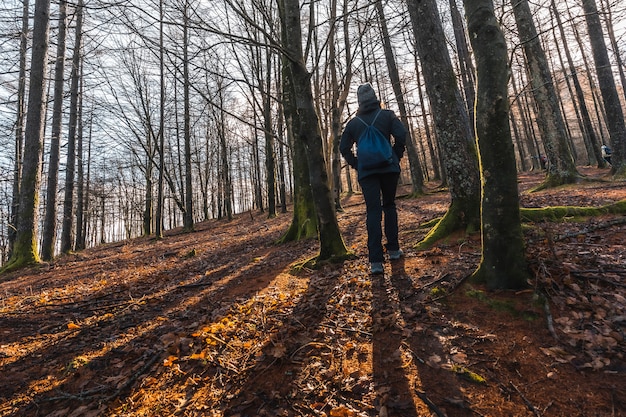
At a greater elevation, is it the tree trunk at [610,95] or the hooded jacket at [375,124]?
the tree trunk at [610,95]

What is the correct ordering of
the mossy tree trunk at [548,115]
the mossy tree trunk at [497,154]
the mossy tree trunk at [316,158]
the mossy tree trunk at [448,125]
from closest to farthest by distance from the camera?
the mossy tree trunk at [497,154] → the mossy tree trunk at [448,125] → the mossy tree trunk at [316,158] → the mossy tree trunk at [548,115]

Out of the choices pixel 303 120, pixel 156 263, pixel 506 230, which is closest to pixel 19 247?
pixel 156 263

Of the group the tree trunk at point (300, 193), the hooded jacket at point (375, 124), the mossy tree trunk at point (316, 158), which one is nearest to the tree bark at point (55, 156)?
the tree trunk at point (300, 193)

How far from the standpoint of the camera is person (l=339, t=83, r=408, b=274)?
3.73m

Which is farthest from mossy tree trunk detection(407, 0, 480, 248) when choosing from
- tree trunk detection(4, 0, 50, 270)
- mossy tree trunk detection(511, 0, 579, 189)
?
tree trunk detection(4, 0, 50, 270)

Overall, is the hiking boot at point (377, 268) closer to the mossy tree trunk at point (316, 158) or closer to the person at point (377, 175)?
the person at point (377, 175)

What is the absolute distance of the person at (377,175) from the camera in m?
3.73

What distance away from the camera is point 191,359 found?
2408 millimetres

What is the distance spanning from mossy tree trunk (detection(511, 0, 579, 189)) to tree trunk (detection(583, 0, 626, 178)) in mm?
1764

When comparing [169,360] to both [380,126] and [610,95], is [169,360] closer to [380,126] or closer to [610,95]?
[380,126]

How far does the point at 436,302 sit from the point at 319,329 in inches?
45.0

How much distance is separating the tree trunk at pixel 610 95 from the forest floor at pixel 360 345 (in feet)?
24.8

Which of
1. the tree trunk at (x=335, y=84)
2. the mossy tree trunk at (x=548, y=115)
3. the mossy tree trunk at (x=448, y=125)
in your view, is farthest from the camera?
the mossy tree trunk at (x=548, y=115)

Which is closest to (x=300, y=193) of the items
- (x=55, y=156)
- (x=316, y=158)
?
(x=316, y=158)
